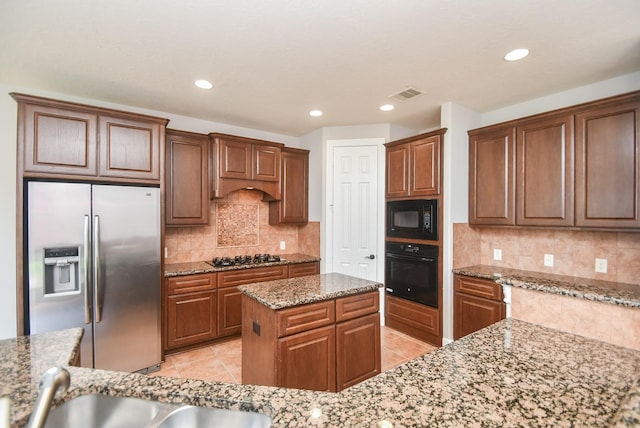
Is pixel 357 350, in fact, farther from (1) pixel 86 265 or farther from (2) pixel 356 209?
(1) pixel 86 265

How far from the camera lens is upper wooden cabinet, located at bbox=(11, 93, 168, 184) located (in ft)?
7.81

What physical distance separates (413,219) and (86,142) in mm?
3362

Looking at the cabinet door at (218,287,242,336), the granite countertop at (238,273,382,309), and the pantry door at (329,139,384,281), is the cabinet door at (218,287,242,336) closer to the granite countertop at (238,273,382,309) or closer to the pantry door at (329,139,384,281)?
the granite countertop at (238,273,382,309)

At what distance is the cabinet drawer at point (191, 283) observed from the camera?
307 cm

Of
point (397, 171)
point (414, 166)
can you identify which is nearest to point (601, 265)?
point (414, 166)

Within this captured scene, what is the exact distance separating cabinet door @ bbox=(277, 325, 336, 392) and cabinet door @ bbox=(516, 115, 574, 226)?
2238 mm

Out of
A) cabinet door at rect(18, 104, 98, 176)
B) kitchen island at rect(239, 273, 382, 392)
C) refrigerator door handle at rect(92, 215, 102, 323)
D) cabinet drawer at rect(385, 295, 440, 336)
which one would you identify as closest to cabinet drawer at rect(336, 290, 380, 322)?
kitchen island at rect(239, 273, 382, 392)

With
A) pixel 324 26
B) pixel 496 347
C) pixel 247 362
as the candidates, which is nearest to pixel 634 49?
pixel 324 26

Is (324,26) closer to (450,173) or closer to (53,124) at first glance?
(450,173)

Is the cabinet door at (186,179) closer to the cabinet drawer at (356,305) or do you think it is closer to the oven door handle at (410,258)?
the cabinet drawer at (356,305)

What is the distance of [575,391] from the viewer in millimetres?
882

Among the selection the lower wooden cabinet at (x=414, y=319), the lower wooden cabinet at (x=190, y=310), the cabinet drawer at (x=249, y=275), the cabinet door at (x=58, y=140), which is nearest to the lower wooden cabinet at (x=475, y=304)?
the lower wooden cabinet at (x=414, y=319)

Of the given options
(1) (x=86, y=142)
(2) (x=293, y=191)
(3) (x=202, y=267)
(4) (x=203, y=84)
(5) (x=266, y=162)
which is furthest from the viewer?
(2) (x=293, y=191)

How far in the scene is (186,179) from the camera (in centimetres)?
336
